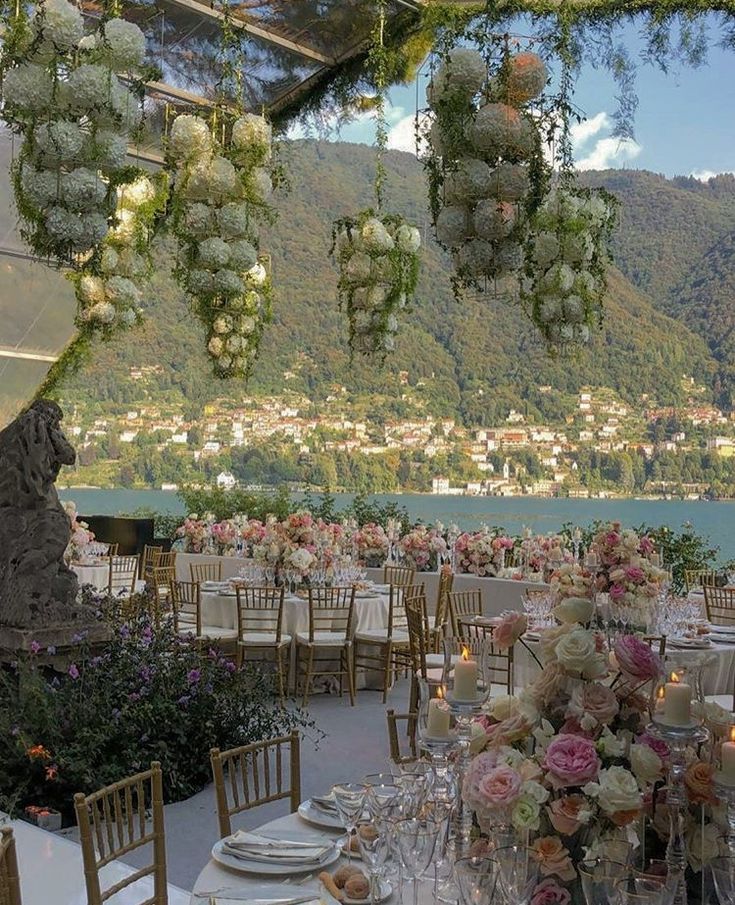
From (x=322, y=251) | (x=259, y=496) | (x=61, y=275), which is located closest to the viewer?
(x=61, y=275)

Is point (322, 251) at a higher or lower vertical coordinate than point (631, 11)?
higher

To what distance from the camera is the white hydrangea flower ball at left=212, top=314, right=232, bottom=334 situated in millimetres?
6738

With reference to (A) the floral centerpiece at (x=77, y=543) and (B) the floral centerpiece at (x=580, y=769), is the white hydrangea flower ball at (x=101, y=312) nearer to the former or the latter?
(A) the floral centerpiece at (x=77, y=543)

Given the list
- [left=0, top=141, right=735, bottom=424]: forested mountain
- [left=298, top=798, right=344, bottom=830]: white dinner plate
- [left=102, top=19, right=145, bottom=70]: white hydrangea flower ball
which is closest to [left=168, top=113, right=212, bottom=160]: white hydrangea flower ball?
[left=102, top=19, right=145, bottom=70]: white hydrangea flower ball

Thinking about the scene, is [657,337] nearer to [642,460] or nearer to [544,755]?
[642,460]

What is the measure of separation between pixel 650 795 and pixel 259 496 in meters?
12.3

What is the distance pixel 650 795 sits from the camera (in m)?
2.10

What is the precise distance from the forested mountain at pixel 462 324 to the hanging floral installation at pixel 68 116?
2786 cm

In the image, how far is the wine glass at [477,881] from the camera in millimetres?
1819

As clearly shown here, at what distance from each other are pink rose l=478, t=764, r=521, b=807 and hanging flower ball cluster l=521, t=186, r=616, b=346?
3.38m

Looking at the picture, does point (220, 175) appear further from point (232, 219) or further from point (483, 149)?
point (483, 149)

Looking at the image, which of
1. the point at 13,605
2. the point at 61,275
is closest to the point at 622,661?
the point at 13,605

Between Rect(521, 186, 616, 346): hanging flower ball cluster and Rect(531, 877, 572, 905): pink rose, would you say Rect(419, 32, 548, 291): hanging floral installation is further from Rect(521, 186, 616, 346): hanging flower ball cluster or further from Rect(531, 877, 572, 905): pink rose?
Rect(531, 877, 572, 905): pink rose

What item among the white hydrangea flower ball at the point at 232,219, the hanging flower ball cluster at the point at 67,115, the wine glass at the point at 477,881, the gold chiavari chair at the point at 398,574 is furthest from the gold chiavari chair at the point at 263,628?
the wine glass at the point at 477,881
